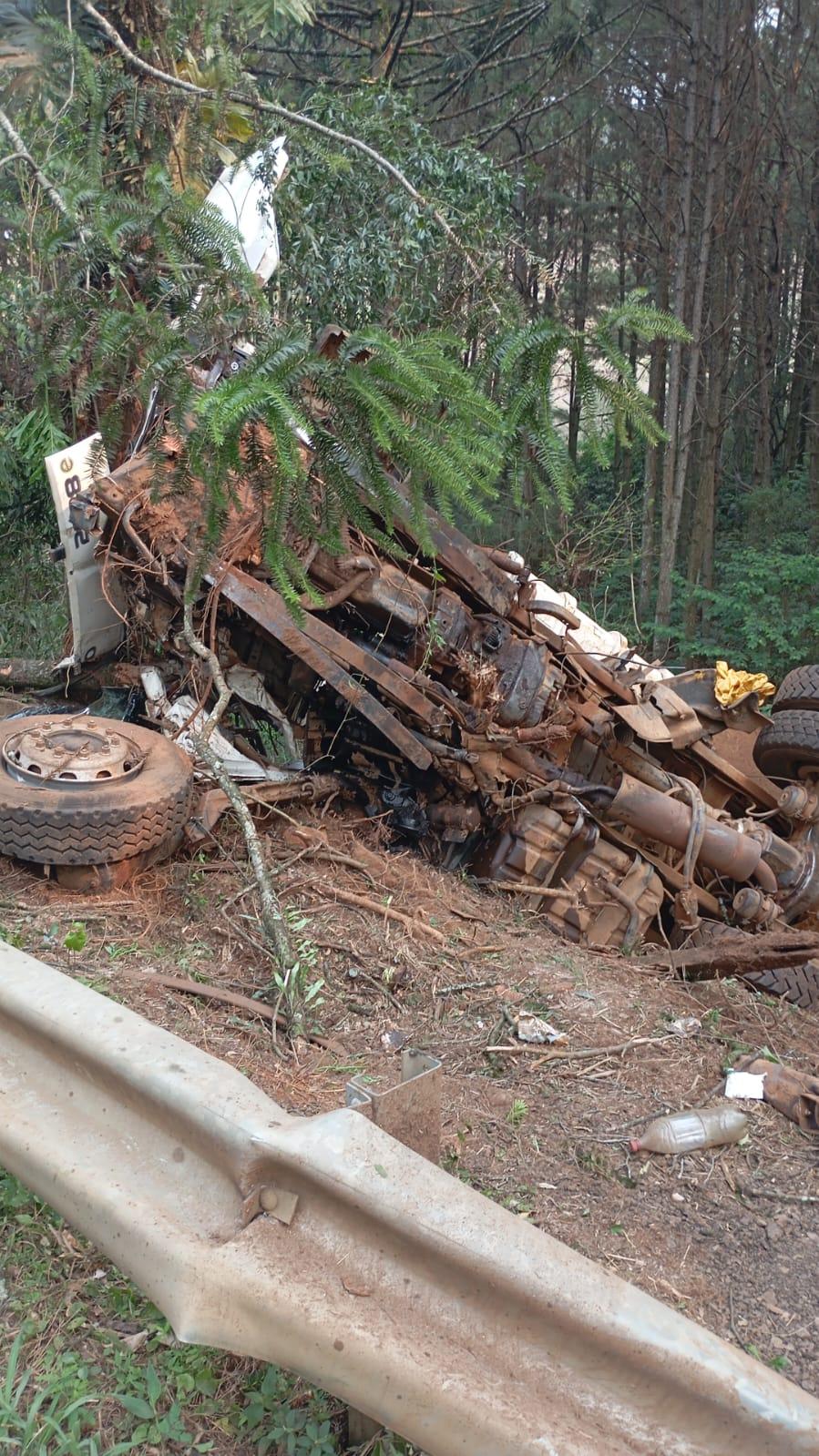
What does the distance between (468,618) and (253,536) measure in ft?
3.94

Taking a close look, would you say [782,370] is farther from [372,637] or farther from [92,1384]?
[92,1384]

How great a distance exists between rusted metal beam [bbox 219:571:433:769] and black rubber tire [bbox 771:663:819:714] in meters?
2.56

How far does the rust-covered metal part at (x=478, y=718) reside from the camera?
16.4ft

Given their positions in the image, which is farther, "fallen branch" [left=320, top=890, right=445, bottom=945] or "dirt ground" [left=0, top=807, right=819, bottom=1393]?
"fallen branch" [left=320, top=890, right=445, bottom=945]

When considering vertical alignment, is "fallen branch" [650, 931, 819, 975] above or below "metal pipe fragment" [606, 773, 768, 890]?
below

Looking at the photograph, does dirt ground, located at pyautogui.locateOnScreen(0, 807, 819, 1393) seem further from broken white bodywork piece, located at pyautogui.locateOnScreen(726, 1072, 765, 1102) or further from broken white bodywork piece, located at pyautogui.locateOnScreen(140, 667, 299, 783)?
broken white bodywork piece, located at pyautogui.locateOnScreen(140, 667, 299, 783)

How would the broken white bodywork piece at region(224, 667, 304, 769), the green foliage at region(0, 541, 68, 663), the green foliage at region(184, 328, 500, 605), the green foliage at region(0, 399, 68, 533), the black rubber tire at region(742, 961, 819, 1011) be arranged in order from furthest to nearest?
the green foliage at region(0, 541, 68, 663) < the green foliage at region(0, 399, 68, 533) < the broken white bodywork piece at region(224, 667, 304, 769) < the black rubber tire at region(742, 961, 819, 1011) < the green foliage at region(184, 328, 500, 605)

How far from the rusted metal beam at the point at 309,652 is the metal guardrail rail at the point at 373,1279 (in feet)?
10.1

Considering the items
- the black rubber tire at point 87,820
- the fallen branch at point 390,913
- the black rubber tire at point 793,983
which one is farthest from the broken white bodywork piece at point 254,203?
the black rubber tire at point 793,983

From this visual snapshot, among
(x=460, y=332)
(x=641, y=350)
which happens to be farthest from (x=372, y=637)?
(x=641, y=350)

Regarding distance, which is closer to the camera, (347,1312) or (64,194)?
(347,1312)

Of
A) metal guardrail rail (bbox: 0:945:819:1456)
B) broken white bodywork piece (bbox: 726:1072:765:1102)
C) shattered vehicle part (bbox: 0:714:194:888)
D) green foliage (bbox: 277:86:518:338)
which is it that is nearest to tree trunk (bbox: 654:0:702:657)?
green foliage (bbox: 277:86:518:338)

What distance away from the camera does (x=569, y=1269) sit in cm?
164

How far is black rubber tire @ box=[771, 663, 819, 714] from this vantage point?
6387 mm
